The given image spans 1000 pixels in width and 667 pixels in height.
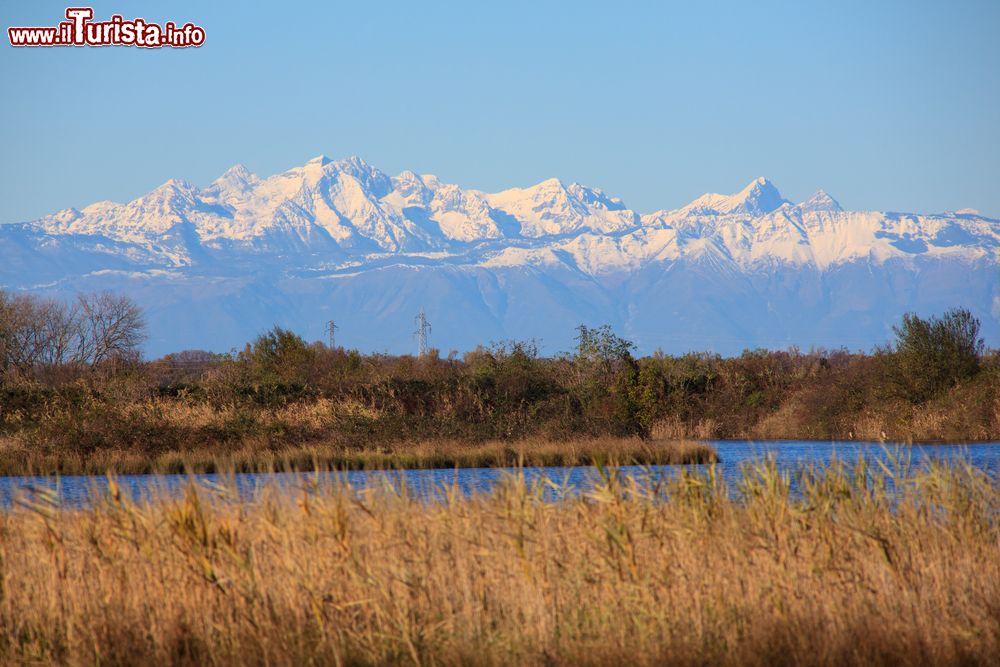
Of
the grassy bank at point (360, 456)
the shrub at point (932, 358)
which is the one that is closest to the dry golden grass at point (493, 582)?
the grassy bank at point (360, 456)

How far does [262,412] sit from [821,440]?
61.9 feet

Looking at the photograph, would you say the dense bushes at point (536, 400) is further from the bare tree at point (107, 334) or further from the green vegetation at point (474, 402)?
the bare tree at point (107, 334)

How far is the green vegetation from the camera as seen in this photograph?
113ft

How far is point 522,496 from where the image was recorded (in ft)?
37.6

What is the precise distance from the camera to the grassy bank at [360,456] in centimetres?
3081

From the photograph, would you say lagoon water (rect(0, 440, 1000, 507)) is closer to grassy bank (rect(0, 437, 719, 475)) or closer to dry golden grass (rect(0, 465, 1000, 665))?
grassy bank (rect(0, 437, 719, 475))

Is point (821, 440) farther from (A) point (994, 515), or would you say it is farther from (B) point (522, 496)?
(B) point (522, 496)

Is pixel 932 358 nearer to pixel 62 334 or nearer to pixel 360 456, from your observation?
pixel 360 456

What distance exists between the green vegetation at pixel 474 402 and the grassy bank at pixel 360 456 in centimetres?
10

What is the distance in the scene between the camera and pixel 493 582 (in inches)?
435

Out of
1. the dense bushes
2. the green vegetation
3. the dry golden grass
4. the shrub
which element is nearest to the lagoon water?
the green vegetation

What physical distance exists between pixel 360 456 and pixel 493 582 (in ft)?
69.7

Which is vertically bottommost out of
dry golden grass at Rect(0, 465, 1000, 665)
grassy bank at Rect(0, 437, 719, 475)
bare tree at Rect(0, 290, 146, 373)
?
dry golden grass at Rect(0, 465, 1000, 665)

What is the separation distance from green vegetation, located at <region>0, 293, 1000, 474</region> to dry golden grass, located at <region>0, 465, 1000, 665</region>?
17.4 metres
